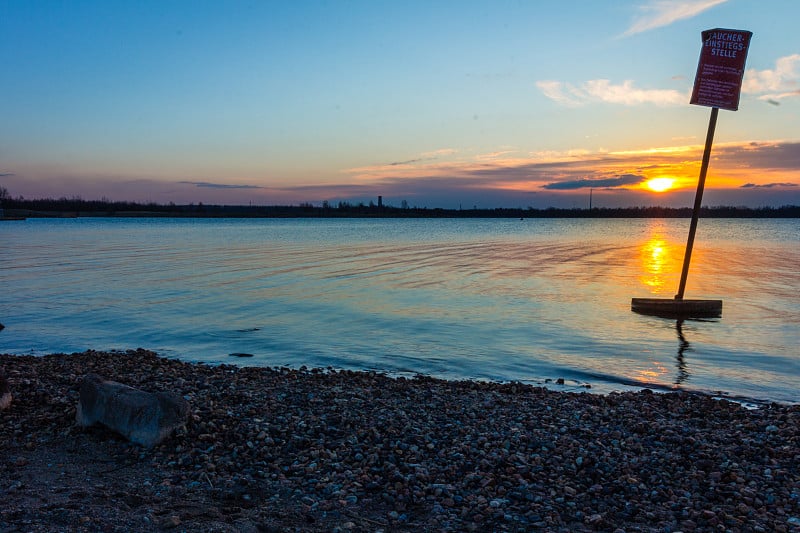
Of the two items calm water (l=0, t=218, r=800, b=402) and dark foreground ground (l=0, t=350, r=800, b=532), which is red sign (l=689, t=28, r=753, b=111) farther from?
dark foreground ground (l=0, t=350, r=800, b=532)

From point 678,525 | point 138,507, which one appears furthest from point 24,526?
point 678,525

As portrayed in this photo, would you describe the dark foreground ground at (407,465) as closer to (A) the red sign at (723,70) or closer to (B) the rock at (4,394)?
(B) the rock at (4,394)

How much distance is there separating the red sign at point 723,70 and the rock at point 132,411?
44.4 feet

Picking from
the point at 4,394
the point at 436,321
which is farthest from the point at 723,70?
the point at 4,394

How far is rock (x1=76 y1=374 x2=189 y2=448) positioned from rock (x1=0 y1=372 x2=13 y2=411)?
4.69 ft

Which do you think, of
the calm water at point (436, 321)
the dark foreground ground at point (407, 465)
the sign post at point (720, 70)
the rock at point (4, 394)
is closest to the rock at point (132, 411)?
the dark foreground ground at point (407, 465)

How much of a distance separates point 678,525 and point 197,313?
1529 cm

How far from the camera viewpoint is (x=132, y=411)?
263 inches

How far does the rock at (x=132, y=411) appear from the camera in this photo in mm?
6582

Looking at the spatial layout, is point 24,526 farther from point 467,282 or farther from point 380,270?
point 380,270

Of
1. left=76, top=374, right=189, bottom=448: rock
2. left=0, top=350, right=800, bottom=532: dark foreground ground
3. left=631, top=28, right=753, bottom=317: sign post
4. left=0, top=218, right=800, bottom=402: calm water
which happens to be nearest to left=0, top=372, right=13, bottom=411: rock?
left=0, top=350, right=800, bottom=532: dark foreground ground

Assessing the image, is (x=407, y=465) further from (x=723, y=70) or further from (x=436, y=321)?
(x=723, y=70)

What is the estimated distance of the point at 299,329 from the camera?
15.4m

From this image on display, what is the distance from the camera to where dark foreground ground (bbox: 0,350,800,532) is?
197 inches
